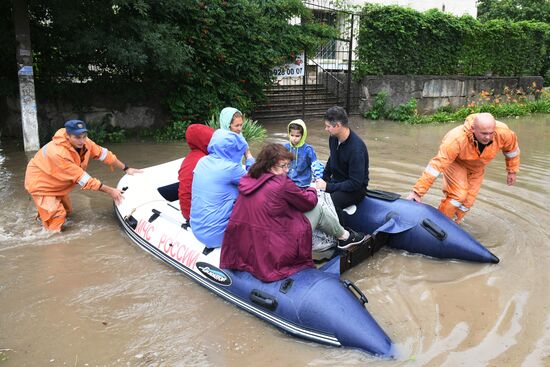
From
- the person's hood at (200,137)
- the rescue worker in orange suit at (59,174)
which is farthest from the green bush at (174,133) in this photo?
the person's hood at (200,137)

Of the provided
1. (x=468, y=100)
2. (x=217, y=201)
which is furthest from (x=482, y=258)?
(x=468, y=100)

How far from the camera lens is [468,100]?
14539 millimetres

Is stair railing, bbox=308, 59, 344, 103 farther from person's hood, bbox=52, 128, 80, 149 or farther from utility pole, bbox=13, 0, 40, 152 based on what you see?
person's hood, bbox=52, 128, 80, 149

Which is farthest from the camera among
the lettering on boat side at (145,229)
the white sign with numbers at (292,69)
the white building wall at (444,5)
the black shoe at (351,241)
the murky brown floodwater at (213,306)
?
the white building wall at (444,5)

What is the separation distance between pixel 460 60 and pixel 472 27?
990mm

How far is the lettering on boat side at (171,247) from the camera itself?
415 cm

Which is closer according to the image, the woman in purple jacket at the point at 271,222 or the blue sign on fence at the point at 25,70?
the woman in purple jacket at the point at 271,222

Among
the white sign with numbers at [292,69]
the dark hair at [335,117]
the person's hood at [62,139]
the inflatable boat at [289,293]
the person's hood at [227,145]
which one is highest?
the white sign with numbers at [292,69]

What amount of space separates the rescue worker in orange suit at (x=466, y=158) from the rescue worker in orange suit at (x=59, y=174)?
3318 mm

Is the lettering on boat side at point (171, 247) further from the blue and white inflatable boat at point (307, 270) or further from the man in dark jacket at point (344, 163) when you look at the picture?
the man in dark jacket at point (344, 163)

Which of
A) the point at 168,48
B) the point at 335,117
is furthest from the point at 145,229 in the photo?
the point at 168,48

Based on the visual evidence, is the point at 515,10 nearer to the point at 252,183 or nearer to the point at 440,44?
the point at 440,44

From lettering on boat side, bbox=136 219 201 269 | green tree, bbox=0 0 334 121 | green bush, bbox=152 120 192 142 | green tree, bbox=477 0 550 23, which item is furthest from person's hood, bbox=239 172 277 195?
green tree, bbox=477 0 550 23

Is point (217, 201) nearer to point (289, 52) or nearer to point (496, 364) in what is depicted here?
point (496, 364)
